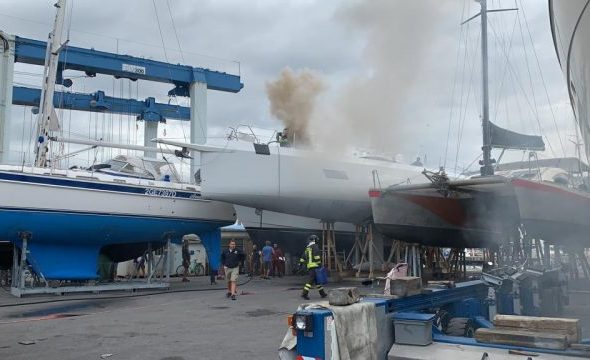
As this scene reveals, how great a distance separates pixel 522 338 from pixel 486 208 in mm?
6200

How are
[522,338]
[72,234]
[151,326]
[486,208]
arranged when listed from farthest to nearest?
1. [72,234]
2. [486,208]
3. [151,326]
4. [522,338]

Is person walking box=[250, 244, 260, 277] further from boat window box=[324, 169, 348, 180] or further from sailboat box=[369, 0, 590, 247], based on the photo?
sailboat box=[369, 0, 590, 247]

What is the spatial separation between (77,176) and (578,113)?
1021 centimetres

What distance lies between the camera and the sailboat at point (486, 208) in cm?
859

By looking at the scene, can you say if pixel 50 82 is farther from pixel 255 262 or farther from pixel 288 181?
pixel 255 262

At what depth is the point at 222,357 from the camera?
557cm

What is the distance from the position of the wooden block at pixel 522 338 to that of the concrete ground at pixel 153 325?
2.54m

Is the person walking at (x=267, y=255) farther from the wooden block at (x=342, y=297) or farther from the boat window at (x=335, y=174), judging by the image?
the wooden block at (x=342, y=297)

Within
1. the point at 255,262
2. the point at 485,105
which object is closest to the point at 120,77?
the point at 255,262

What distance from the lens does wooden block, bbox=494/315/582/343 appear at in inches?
141

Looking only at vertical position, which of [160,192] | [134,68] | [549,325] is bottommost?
[549,325]

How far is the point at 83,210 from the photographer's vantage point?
38.3 feet

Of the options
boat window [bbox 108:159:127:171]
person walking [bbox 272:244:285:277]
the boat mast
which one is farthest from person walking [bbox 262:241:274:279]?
the boat mast

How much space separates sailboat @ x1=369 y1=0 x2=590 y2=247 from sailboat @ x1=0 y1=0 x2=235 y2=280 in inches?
211
